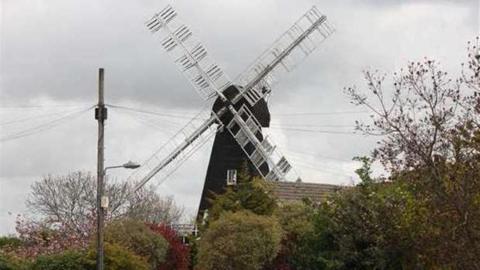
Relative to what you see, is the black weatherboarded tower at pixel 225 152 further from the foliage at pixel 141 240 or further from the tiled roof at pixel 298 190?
the foliage at pixel 141 240

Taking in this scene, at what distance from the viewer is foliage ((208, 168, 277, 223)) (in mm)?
37188

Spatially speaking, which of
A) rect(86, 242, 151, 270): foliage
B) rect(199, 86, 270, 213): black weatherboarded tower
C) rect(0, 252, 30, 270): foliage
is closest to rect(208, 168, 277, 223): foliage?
rect(86, 242, 151, 270): foliage

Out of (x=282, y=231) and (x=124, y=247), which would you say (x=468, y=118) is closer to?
(x=282, y=231)

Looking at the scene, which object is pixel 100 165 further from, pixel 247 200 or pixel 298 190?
pixel 298 190

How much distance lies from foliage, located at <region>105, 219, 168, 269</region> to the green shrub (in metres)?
2.11

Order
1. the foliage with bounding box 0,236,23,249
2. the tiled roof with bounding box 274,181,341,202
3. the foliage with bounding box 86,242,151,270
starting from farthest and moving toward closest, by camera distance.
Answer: the foliage with bounding box 0,236,23,249
the tiled roof with bounding box 274,181,341,202
the foliage with bounding box 86,242,151,270

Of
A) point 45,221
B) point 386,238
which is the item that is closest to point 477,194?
point 386,238

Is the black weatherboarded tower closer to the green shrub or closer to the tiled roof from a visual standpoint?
the tiled roof

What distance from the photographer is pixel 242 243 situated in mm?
33719

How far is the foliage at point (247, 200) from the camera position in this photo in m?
37.2

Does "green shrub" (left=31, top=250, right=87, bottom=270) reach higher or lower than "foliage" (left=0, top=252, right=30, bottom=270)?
lower

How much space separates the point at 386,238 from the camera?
28625 millimetres

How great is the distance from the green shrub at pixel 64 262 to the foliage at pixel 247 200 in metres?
5.56

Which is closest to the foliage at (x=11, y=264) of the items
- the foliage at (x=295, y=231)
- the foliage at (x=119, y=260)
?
the foliage at (x=119, y=260)
